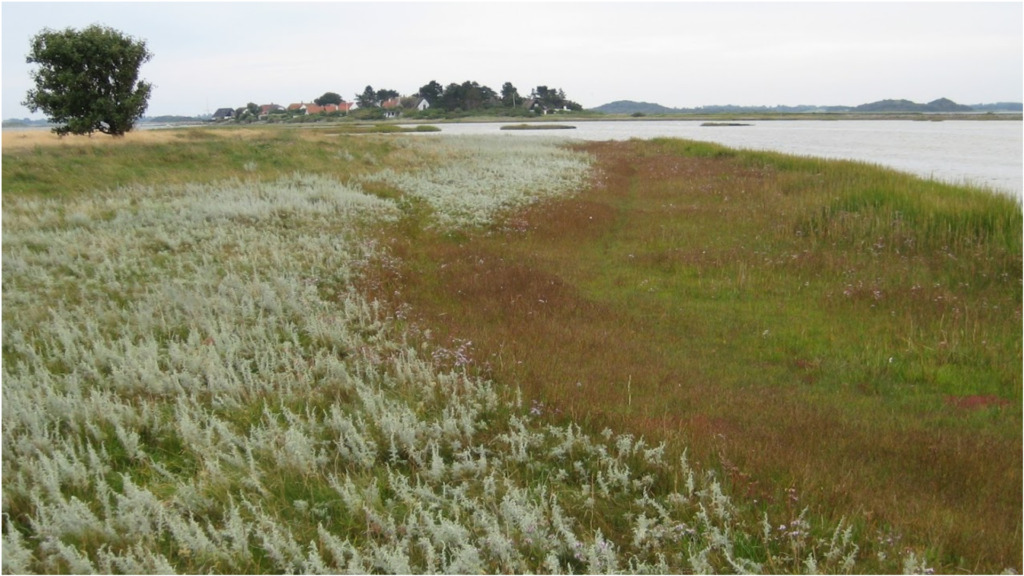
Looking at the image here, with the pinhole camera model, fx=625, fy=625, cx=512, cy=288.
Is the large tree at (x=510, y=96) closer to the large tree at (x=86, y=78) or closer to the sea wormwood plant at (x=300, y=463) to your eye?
the large tree at (x=86, y=78)

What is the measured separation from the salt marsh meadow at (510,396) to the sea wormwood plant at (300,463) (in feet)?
0.10

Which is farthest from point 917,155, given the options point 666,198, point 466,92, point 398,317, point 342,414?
point 466,92

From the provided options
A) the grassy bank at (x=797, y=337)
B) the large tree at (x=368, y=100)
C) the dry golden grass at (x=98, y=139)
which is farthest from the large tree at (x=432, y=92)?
the grassy bank at (x=797, y=337)

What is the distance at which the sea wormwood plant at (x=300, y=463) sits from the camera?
3.95 meters

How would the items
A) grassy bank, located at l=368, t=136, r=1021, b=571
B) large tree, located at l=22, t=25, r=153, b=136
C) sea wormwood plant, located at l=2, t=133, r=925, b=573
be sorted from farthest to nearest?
1. large tree, located at l=22, t=25, r=153, b=136
2. grassy bank, located at l=368, t=136, r=1021, b=571
3. sea wormwood plant, located at l=2, t=133, r=925, b=573

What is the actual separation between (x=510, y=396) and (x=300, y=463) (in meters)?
2.13

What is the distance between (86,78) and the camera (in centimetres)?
4094

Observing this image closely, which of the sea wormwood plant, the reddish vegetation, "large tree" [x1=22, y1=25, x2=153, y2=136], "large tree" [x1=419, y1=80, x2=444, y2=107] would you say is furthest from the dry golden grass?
"large tree" [x1=419, y1=80, x2=444, y2=107]

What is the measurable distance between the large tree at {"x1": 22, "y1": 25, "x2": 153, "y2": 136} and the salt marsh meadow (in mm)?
31795

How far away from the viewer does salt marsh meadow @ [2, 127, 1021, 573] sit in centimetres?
408

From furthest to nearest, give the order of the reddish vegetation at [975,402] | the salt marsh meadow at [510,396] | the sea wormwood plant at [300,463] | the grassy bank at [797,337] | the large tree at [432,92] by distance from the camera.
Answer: the large tree at [432,92] → the reddish vegetation at [975,402] → the grassy bank at [797,337] → the salt marsh meadow at [510,396] → the sea wormwood plant at [300,463]

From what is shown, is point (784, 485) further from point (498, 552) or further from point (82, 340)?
point (82, 340)

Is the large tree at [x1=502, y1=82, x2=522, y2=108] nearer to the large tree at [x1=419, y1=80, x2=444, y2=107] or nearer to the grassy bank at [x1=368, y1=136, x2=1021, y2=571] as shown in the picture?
the large tree at [x1=419, y1=80, x2=444, y2=107]

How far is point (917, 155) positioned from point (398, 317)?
4145 cm
